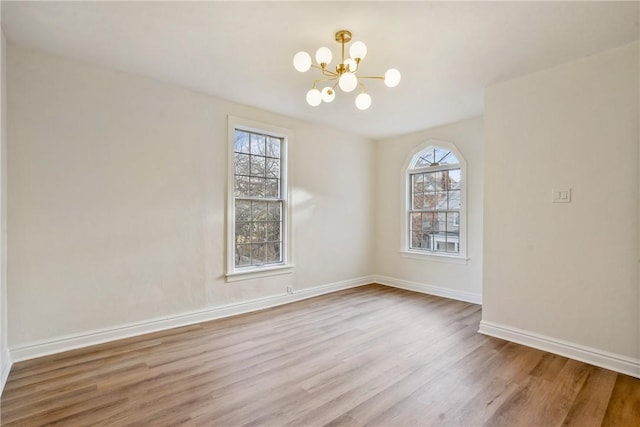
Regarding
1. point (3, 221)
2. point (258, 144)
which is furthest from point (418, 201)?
point (3, 221)

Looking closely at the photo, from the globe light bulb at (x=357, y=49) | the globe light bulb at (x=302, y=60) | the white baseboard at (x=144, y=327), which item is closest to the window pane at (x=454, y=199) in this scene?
the white baseboard at (x=144, y=327)

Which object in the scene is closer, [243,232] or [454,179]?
[243,232]

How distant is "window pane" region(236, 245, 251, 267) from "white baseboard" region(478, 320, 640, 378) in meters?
2.89

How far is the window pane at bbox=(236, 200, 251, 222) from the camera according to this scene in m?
4.12

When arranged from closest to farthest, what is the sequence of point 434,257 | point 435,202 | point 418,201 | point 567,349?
point 567,349 < point 434,257 < point 435,202 < point 418,201

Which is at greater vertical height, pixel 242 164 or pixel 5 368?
pixel 242 164

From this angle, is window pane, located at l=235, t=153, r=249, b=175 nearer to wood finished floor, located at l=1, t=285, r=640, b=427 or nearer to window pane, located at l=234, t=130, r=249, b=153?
window pane, located at l=234, t=130, r=249, b=153

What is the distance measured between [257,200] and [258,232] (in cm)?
44

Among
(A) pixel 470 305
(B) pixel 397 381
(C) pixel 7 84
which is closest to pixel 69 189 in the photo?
(C) pixel 7 84

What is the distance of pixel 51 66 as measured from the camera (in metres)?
2.84

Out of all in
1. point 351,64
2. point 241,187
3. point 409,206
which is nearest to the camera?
point 351,64

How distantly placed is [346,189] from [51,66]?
4.00 meters

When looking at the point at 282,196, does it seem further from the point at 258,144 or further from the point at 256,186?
the point at 258,144

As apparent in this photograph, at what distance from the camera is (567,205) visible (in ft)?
9.57
